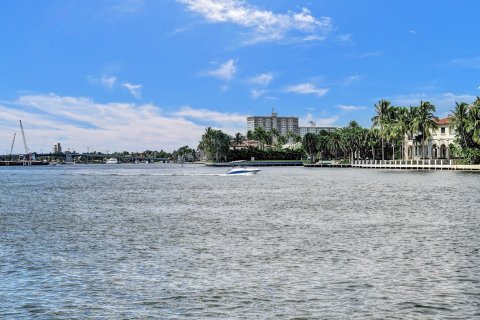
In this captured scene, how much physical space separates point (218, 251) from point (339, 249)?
5348 mm

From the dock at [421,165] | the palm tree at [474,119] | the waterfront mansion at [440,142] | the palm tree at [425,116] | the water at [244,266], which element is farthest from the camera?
the waterfront mansion at [440,142]

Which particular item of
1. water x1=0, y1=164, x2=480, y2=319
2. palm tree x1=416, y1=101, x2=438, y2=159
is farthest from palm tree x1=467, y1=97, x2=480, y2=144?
water x1=0, y1=164, x2=480, y2=319

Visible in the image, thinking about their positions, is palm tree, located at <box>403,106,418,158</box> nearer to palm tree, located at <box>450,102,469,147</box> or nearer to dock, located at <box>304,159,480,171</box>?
dock, located at <box>304,159,480,171</box>

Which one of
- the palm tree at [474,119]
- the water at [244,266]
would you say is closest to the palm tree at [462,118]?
the palm tree at [474,119]

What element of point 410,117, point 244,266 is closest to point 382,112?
point 410,117

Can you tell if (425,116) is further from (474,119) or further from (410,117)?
(474,119)

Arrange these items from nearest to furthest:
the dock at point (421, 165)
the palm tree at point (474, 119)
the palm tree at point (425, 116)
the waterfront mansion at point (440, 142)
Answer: the palm tree at point (474, 119) < the dock at point (421, 165) < the palm tree at point (425, 116) < the waterfront mansion at point (440, 142)

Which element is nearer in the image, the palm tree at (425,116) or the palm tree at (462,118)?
the palm tree at (462,118)

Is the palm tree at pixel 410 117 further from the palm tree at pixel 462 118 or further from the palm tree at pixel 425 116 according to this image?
the palm tree at pixel 462 118

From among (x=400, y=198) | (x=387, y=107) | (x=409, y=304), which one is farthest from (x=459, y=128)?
(x=409, y=304)

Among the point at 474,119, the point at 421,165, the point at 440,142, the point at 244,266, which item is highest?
the point at 474,119

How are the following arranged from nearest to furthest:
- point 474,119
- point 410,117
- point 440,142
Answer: point 474,119 < point 410,117 < point 440,142

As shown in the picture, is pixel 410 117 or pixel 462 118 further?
pixel 410 117

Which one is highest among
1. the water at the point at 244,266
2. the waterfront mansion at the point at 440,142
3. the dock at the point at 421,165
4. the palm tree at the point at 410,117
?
the palm tree at the point at 410,117
